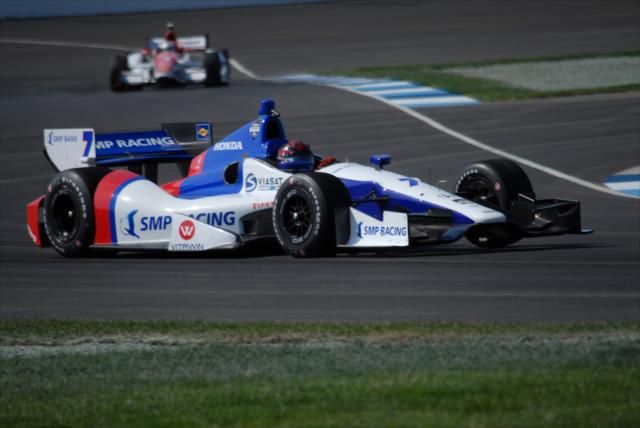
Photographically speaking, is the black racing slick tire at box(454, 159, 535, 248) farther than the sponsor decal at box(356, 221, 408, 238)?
Yes

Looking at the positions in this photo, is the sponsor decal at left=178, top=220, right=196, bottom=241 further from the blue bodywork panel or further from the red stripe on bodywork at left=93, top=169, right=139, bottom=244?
the blue bodywork panel

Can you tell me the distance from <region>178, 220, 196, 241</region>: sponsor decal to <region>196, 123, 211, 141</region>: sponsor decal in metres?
2.40

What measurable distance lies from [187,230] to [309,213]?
1490mm

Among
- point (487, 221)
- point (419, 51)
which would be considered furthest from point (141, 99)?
point (487, 221)

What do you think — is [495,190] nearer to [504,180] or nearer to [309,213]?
[504,180]

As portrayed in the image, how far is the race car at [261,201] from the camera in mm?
12781

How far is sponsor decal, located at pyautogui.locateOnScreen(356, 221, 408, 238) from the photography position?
40.8ft

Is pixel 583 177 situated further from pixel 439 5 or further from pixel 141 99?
pixel 439 5

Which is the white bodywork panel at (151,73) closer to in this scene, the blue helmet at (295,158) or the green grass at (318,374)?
the blue helmet at (295,158)

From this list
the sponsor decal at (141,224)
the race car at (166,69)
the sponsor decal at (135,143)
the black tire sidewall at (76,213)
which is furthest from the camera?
the race car at (166,69)

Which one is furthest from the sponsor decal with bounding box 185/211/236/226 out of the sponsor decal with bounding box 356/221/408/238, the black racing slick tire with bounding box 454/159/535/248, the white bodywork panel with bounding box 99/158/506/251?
the black racing slick tire with bounding box 454/159/535/248

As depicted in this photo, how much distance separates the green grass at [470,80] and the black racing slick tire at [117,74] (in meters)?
5.06

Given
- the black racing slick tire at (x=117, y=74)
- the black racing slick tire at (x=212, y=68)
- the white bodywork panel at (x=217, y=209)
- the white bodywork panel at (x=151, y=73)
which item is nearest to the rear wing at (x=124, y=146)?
the white bodywork panel at (x=217, y=209)

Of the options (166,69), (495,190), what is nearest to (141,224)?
(495,190)
